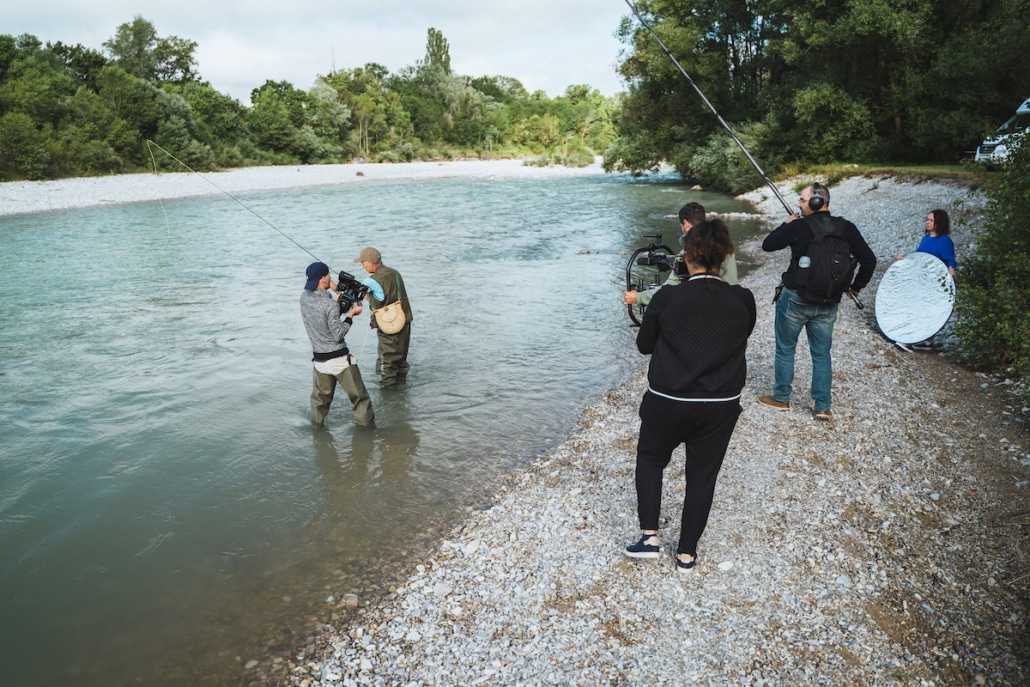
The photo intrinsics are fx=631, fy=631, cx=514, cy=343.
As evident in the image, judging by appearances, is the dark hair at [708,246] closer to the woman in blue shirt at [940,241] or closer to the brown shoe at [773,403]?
A: the brown shoe at [773,403]

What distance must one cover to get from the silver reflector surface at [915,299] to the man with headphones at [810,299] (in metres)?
2.85

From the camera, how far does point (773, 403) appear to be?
287 inches

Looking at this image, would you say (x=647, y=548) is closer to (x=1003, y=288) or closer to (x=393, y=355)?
(x=393, y=355)

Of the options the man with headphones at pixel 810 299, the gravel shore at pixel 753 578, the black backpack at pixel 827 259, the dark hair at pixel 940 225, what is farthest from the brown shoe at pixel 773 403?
the dark hair at pixel 940 225

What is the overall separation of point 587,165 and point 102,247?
57044 mm

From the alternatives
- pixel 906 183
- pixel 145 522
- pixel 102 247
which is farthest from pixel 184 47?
pixel 145 522

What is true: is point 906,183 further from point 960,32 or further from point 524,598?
point 524,598

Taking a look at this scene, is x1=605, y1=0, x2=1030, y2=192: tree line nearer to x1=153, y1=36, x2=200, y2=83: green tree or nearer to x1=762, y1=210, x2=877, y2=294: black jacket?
x1=762, y1=210, x2=877, y2=294: black jacket

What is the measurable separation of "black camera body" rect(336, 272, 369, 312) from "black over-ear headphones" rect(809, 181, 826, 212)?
5.07 m

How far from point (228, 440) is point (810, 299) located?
717 centimetres

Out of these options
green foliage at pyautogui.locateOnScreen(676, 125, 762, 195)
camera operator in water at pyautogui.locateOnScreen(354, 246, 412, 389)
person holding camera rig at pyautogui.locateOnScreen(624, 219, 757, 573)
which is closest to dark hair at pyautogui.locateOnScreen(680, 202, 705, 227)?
person holding camera rig at pyautogui.locateOnScreen(624, 219, 757, 573)

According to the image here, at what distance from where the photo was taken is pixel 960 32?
27.5 meters

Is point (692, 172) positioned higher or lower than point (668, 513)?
higher

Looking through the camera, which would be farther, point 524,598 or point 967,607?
point 524,598
